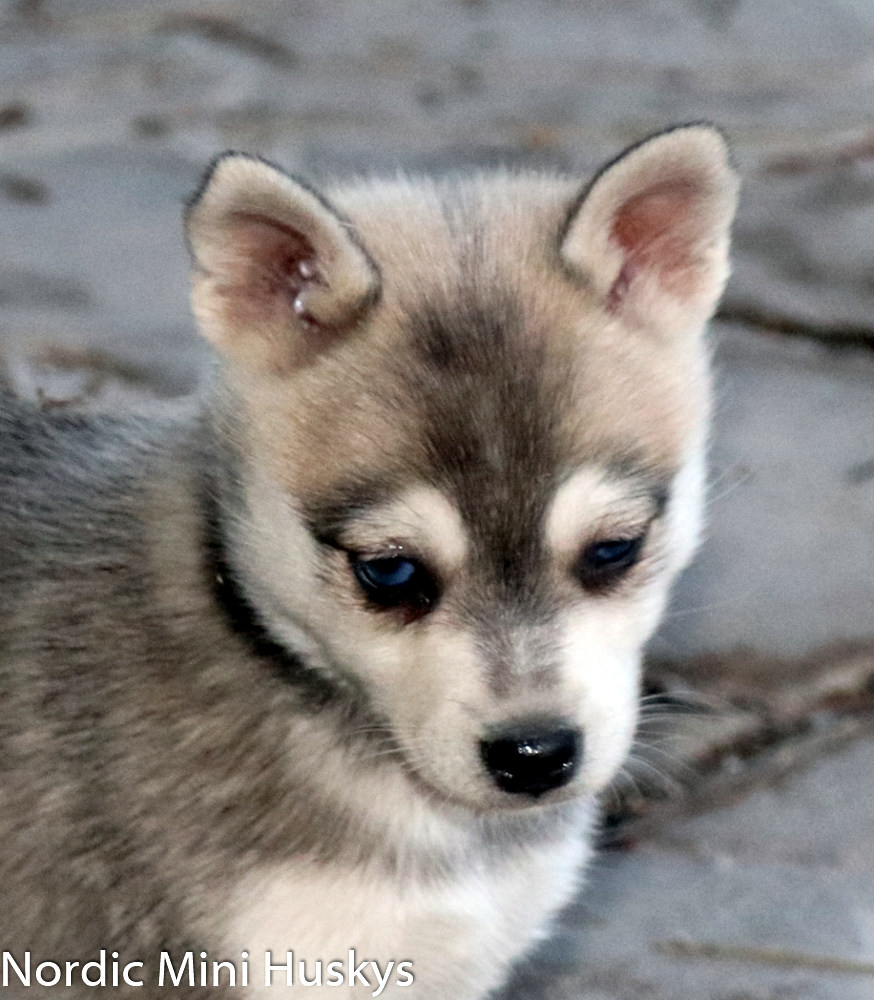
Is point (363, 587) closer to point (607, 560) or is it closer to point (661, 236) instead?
point (607, 560)

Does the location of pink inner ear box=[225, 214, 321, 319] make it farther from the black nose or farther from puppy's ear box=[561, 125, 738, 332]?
the black nose

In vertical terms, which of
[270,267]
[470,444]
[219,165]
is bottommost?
[470,444]

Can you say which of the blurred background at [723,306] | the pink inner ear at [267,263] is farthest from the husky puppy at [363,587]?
the blurred background at [723,306]

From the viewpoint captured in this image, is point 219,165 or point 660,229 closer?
point 219,165

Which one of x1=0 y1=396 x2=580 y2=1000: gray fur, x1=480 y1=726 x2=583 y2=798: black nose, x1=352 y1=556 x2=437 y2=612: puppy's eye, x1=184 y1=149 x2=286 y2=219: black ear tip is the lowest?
x1=0 y1=396 x2=580 y2=1000: gray fur

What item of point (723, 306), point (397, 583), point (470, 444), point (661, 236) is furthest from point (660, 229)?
point (723, 306)

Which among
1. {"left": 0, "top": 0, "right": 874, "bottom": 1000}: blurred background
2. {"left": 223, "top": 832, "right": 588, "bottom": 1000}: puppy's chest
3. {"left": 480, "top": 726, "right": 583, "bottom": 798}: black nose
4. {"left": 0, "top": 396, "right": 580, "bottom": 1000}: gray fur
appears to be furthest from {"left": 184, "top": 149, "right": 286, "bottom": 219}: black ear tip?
{"left": 223, "top": 832, "right": 588, "bottom": 1000}: puppy's chest

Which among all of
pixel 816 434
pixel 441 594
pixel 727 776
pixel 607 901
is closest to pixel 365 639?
pixel 441 594
